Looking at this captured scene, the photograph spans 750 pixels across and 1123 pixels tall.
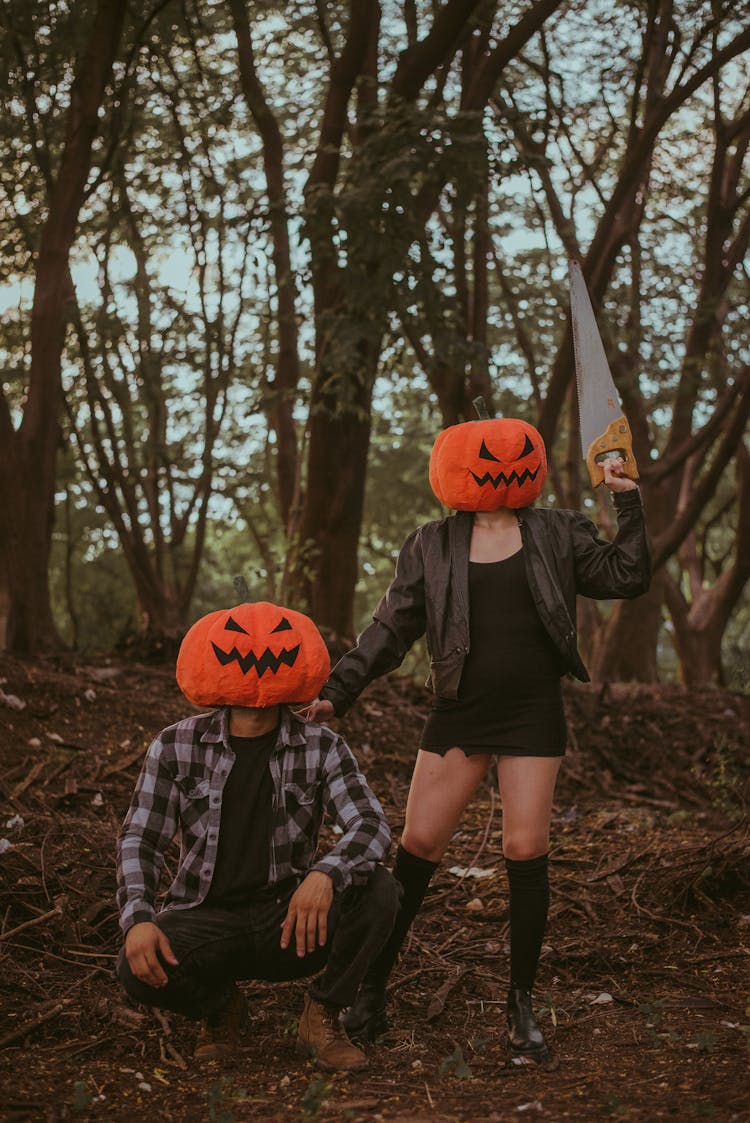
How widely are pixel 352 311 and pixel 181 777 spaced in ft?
19.6

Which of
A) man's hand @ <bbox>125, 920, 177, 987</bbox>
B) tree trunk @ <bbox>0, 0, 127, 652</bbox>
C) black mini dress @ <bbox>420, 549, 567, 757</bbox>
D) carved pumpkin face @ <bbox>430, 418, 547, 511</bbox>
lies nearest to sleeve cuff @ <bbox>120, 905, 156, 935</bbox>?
man's hand @ <bbox>125, 920, 177, 987</bbox>

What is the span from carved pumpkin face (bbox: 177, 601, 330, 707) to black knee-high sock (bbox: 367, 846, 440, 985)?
0.68 m

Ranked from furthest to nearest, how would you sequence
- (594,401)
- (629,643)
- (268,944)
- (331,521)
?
(629,643)
(331,521)
(594,401)
(268,944)

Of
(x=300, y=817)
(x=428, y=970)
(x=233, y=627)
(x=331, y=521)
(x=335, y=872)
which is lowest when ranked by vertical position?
(x=428, y=970)

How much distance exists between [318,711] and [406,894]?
697 mm

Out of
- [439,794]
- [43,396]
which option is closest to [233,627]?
[439,794]

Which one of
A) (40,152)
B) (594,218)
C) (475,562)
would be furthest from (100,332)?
(475,562)

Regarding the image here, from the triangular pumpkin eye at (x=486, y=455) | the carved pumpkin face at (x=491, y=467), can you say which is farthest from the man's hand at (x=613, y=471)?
the triangular pumpkin eye at (x=486, y=455)

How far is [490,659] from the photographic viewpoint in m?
3.80

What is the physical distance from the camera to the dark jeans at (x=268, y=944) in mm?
3463

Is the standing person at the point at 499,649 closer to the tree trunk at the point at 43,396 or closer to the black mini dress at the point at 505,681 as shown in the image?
the black mini dress at the point at 505,681

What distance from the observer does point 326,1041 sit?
3533 mm

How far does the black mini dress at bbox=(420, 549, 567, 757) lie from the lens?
377cm

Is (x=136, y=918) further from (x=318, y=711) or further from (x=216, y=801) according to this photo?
(x=318, y=711)
